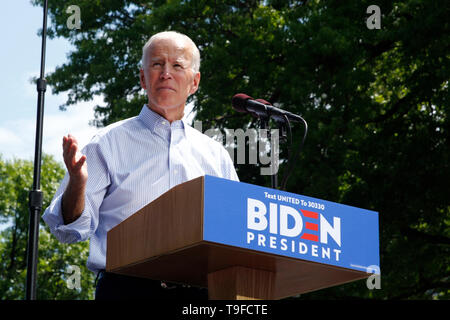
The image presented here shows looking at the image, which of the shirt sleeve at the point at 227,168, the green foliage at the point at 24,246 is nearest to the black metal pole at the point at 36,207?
the shirt sleeve at the point at 227,168

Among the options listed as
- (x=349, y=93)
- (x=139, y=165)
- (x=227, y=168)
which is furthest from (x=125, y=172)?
(x=349, y=93)

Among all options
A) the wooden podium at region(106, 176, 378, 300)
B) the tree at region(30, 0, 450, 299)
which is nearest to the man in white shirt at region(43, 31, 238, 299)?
the wooden podium at region(106, 176, 378, 300)

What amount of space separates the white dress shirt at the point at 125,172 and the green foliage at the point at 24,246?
22.2m

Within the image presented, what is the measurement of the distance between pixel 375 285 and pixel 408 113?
337 centimetres

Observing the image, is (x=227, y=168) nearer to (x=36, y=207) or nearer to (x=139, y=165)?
(x=139, y=165)

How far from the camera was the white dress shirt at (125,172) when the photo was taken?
2615 mm

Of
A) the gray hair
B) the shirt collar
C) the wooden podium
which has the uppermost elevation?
the gray hair

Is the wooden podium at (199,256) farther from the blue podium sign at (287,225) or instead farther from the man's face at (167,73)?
the man's face at (167,73)

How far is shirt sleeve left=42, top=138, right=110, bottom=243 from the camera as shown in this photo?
2531 mm

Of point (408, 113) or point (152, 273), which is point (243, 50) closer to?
point (408, 113)

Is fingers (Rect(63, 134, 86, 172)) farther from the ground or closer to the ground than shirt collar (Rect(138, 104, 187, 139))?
closer to the ground

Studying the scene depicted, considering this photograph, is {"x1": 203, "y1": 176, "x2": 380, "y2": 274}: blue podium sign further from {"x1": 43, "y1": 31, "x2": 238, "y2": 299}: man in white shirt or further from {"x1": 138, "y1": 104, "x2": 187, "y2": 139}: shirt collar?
{"x1": 138, "y1": 104, "x2": 187, "y2": 139}: shirt collar

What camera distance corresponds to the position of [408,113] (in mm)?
12258
